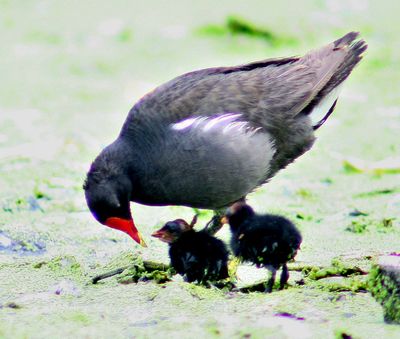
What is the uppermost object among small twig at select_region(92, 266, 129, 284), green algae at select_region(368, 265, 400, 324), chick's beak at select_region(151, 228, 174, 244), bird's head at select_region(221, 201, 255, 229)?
bird's head at select_region(221, 201, 255, 229)

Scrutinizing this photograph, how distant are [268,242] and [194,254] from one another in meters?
0.46

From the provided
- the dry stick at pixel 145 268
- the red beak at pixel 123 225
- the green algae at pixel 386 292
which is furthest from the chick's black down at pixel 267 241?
the green algae at pixel 386 292

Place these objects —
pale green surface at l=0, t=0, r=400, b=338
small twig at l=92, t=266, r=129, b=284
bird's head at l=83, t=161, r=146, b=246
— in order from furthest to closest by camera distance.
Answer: bird's head at l=83, t=161, r=146, b=246 → small twig at l=92, t=266, r=129, b=284 → pale green surface at l=0, t=0, r=400, b=338

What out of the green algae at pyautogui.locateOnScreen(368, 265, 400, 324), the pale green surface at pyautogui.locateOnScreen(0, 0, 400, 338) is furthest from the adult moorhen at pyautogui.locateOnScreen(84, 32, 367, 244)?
the green algae at pyautogui.locateOnScreen(368, 265, 400, 324)

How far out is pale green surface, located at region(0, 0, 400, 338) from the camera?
4.56 m

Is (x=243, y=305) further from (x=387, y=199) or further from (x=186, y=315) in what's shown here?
(x=387, y=199)

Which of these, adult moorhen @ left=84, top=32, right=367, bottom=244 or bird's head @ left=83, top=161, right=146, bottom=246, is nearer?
bird's head @ left=83, top=161, right=146, bottom=246

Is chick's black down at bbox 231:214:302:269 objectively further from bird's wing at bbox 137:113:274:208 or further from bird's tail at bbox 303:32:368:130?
bird's tail at bbox 303:32:368:130

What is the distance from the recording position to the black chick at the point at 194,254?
5.56 m

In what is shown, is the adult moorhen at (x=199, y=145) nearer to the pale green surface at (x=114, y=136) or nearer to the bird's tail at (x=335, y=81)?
the bird's tail at (x=335, y=81)

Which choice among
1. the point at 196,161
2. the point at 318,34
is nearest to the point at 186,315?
the point at 196,161

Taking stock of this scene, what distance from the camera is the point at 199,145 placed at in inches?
236

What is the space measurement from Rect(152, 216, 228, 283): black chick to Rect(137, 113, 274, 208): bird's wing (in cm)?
30

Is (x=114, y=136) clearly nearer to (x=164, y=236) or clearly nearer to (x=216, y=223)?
(x=216, y=223)
